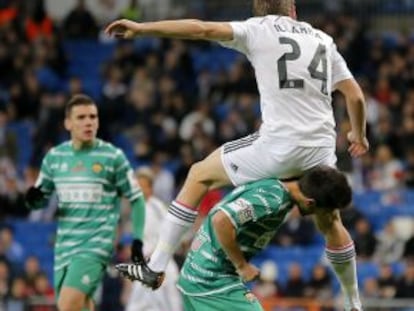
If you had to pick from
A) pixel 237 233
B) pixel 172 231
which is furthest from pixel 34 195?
pixel 237 233

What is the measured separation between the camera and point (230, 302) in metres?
9.23

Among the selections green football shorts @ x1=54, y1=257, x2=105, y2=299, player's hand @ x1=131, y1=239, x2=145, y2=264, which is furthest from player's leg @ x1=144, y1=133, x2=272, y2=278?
green football shorts @ x1=54, y1=257, x2=105, y2=299

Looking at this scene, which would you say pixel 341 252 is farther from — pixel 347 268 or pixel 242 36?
pixel 242 36

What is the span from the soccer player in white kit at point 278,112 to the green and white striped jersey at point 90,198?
207cm

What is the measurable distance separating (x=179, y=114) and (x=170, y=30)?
1351 cm

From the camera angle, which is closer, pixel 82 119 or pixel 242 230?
pixel 242 230

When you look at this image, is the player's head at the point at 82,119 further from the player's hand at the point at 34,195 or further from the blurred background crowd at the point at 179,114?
the blurred background crowd at the point at 179,114

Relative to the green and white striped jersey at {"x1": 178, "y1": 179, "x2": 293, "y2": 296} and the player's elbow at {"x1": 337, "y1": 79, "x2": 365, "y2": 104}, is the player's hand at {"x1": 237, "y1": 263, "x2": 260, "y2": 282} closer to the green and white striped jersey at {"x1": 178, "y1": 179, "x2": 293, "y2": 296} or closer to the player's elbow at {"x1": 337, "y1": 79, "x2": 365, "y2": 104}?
the green and white striped jersey at {"x1": 178, "y1": 179, "x2": 293, "y2": 296}

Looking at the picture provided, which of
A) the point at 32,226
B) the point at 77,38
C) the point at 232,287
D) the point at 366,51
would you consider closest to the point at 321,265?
the point at 32,226

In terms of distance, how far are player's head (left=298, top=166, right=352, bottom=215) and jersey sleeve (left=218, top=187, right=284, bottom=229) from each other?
0.16 m

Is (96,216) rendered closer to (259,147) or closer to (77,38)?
(259,147)

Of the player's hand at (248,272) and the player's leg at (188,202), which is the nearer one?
the player's hand at (248,272)

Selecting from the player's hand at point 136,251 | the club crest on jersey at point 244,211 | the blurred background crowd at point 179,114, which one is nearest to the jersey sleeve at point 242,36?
the club crest on jersey at point 244,211

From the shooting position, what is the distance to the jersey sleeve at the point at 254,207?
9.08m
